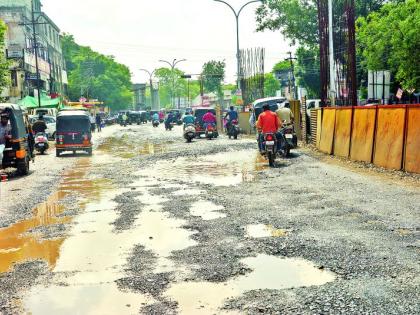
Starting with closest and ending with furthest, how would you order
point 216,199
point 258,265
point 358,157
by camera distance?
point 258,265
point 216,199
point 358,157

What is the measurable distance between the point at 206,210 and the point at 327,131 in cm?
1198

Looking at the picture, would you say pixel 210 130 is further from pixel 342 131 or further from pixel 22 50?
pixel 22 50

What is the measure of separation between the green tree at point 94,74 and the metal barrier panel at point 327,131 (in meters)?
87.4

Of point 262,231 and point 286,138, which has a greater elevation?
point 286,138

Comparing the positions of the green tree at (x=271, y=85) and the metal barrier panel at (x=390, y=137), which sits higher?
the green tree at (x=271, y=85)

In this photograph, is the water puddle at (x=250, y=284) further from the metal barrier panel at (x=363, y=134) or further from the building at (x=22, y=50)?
the building at (x=22, y=50)

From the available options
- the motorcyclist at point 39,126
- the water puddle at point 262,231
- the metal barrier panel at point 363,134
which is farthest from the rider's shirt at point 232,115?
the water puddle at point 262,231

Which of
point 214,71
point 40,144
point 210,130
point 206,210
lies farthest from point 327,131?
point 214,71

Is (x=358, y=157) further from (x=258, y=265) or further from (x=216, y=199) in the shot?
(x=258, y=265)

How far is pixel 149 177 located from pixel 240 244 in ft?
28.4

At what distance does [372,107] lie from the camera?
1603cm

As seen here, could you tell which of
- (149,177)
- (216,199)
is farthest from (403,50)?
(216,199)

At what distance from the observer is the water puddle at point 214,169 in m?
14.5

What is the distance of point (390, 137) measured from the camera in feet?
48.2
